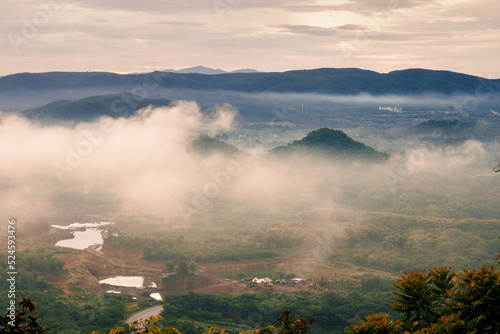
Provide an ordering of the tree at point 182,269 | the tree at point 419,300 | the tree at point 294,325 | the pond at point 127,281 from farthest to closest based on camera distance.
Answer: the tree at point 182,269, the pond at point 127,281, the tree at point 419,300, the tree at point 294,325

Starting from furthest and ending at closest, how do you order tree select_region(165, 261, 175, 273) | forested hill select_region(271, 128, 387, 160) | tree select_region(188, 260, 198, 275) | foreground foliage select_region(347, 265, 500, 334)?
forested hill select_region(271, 128, 387, 160) → tree select_region(165, 261, 175, 273) → tree select_region(188, 260, 198, 275) → foreground foliage select_region(347, 265, 500, 334)

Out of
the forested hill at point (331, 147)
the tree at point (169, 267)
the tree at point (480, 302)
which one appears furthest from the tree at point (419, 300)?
the forested hill at point (331, 147)

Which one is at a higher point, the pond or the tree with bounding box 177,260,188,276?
the tree with bounding box 177,260,188,276

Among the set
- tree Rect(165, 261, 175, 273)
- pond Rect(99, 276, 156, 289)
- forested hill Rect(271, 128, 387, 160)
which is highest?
forested hill Rect(271, 128, 387, 160)

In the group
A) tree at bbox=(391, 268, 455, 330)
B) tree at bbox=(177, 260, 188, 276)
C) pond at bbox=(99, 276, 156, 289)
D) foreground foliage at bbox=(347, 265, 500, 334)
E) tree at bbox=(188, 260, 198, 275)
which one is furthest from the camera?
tree at bbox=(188, 260, 198, 275)

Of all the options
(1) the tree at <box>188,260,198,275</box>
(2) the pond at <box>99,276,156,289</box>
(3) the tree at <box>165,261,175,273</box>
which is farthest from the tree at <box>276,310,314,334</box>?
(3) the tree at <box>165,261,175,273</box>

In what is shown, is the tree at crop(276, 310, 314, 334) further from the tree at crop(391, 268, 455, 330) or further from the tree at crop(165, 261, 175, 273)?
the tree at crop(165, 261, 175, 273)

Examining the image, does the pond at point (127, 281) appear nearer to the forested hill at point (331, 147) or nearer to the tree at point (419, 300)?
the tree at point (419, 300)

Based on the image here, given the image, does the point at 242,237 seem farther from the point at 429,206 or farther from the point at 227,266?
the point at 429,206

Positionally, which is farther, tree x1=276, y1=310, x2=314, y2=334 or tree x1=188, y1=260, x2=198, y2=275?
tree x1=188, y1=260, x2=198, y2=275
